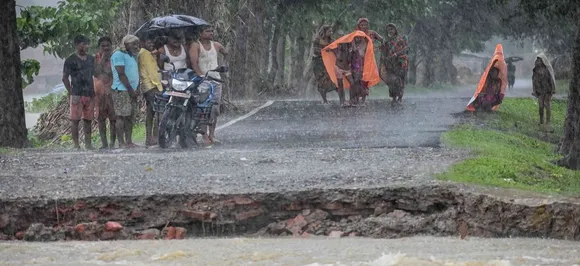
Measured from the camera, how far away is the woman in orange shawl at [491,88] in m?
22.2

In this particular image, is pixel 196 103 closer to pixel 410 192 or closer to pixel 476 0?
pixel 410 192

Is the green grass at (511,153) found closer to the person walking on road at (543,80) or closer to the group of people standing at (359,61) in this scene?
the person walking on road at (543,80)

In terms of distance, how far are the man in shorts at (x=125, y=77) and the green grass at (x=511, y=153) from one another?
13.3 ft

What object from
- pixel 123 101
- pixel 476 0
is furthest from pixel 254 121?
pixel 476 0

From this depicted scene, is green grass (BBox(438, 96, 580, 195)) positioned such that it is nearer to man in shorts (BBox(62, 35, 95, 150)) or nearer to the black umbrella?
the black umbrella

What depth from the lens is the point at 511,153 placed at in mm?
14492

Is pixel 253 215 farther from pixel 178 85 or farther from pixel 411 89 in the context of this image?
pixel 411 89

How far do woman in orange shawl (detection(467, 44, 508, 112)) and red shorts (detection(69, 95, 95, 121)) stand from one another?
912 cm

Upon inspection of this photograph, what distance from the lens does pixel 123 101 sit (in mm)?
15156

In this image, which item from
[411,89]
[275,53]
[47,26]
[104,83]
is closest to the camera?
[104,83]

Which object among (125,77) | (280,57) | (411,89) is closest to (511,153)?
(125,77)

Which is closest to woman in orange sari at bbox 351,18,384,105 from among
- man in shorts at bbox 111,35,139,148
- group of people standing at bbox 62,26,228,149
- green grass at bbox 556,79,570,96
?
group of people standing at bbox 62,26,228,149

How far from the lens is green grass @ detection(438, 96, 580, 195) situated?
11086mm

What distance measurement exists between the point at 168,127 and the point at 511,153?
4.24 metres
